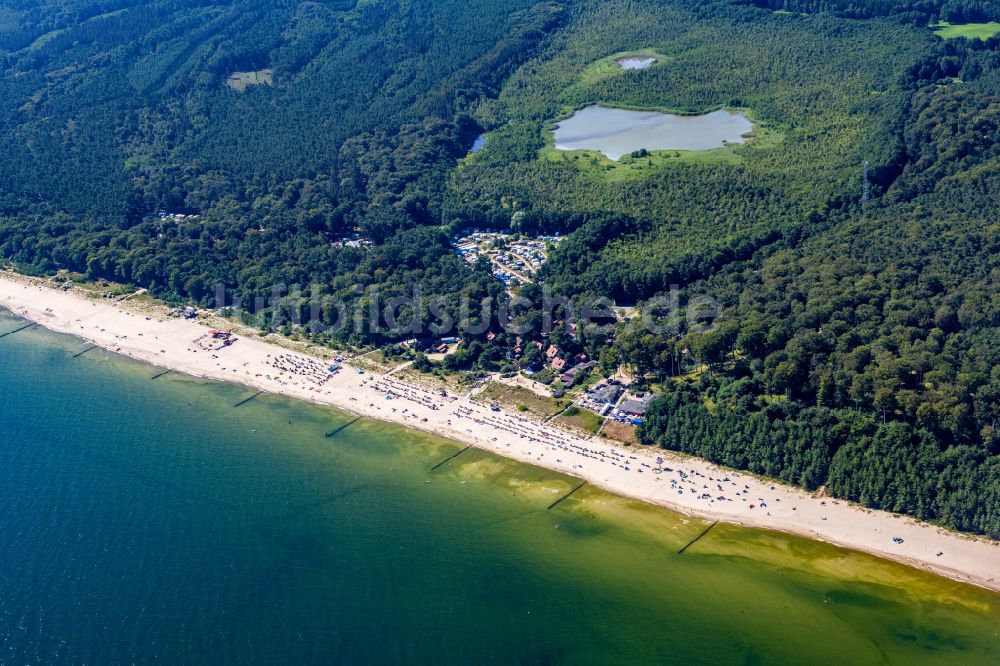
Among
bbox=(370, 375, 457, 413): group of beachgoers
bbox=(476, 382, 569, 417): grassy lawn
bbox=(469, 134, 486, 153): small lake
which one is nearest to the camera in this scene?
bbox=(476, 382, 569, 417): grassy lawn

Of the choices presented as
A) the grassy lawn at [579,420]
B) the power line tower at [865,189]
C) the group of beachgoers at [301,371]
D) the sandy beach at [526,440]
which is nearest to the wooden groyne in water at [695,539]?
the sandy beach at [526,440]

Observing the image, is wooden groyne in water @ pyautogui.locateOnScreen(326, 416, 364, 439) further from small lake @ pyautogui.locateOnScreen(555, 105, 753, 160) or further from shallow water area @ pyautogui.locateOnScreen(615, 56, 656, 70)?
shallow water area @ pyautogui.locateOnScreen(615, 56, 656, 70)

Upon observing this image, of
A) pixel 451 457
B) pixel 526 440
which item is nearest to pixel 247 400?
pixel 451 457

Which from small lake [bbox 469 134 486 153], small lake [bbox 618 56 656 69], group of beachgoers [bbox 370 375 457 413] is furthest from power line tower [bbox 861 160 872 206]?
small lake [bbox 618 56 656 69]

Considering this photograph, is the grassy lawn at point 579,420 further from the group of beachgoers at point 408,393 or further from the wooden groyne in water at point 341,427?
the wooden groyne in water at point 341,427

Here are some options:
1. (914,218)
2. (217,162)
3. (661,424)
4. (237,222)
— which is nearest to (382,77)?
(217,162)

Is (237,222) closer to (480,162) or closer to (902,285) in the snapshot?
(480,162)
